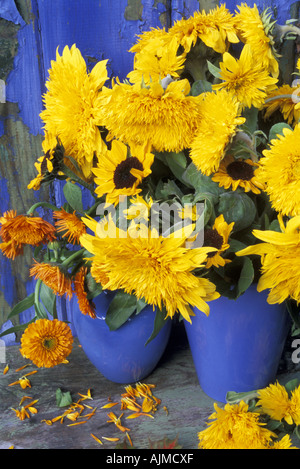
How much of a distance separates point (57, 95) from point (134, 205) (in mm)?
211

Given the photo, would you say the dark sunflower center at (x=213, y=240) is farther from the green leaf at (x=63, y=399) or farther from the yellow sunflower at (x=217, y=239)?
the green leaf at (x=63, y=399)

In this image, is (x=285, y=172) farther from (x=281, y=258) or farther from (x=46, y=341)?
(x=46, y=341)

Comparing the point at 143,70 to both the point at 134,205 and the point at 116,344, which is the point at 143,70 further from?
the point at 116,344

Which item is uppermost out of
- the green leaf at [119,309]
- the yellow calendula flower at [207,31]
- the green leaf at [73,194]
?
the yellow calendula flower at [207,31]

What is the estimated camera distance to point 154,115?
507mm

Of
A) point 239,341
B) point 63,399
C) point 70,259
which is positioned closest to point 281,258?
point 239,341

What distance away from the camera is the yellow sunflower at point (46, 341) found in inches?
24.5

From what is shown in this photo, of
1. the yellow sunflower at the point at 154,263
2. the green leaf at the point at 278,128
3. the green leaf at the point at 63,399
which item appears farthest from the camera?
the green leaf at the point at 63,399

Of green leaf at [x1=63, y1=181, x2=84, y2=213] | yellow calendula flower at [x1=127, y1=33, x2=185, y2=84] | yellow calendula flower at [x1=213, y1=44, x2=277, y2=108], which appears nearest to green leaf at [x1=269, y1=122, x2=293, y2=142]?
yellow calendula flower at [x1=213, y1=44, x2=277, y2=108]

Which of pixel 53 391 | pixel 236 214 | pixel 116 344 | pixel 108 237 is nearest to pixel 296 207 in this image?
pixel 236 214

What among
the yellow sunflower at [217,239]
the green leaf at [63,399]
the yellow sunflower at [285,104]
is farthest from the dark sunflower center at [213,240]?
the green leaf at [63,399]

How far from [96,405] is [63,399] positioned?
0.05m

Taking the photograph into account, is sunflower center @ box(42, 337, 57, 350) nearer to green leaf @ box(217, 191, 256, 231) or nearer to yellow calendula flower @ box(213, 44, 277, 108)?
green leaf @ box(217, 191, 256, 231)

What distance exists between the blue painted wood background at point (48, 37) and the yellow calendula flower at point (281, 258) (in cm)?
38
